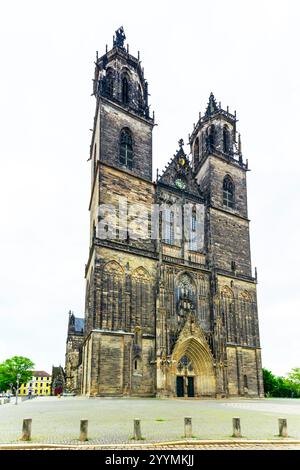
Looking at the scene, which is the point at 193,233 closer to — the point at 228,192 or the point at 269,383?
the point at 228,192

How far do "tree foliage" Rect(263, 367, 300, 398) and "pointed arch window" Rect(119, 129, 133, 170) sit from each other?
→ 32.7m

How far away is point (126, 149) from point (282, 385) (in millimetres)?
46717

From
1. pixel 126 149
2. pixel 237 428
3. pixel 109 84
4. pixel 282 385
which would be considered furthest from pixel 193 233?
pixel 282 385

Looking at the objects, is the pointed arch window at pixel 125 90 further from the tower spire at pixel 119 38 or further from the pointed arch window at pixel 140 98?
the tower spire at pixel 119 38

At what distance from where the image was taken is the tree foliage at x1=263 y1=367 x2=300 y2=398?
52.8 meters

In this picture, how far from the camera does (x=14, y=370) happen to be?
77.5 meters

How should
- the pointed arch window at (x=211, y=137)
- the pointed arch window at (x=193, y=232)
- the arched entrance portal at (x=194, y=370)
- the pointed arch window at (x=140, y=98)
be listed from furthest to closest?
the pointed arch window at (x=211, y=137)
the pointed arch window at (x=140, y=98)
the pointed arch window at (x=193, y=232)
the arched entrance portal at (x=194, y=370)

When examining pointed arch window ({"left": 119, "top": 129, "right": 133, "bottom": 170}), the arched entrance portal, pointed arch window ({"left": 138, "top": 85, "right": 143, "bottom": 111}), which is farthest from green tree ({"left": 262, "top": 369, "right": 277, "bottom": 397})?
pointed arch window ({"left": 138, "top": 85, "right": 143, "bottom": 111})

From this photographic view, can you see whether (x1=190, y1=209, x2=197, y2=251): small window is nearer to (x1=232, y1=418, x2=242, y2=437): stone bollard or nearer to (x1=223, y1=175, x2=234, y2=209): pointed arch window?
(x1=223, y1=175, x2=234, y2=209): pointed arch window

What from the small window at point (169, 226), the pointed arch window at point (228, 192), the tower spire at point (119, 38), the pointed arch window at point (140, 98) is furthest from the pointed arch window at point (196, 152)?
the tower spire at point (119, 38)

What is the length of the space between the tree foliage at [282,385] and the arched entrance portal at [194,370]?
70.3 feet

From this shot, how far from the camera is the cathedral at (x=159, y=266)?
26.0 meters

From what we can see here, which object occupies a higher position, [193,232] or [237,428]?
[193,232]
